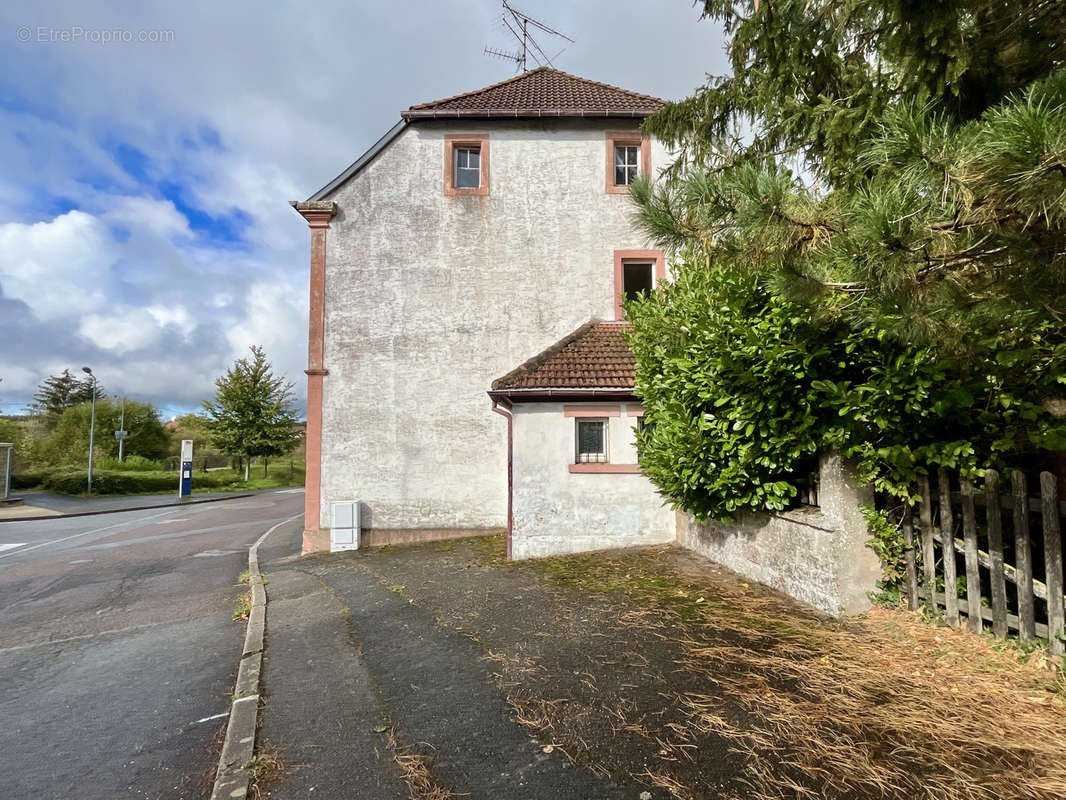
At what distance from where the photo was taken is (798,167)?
5.61m

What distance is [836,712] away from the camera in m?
3.24

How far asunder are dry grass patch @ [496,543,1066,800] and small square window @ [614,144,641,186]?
9.94 meters

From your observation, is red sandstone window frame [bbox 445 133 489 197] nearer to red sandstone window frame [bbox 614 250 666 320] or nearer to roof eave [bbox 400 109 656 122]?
roof eave [bbox 400 109 656 122]

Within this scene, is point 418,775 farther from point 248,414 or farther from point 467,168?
point 248,414

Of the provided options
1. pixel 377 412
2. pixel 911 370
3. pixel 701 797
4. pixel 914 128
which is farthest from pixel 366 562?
pixel 914 128

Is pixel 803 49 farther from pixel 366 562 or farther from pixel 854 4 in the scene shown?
pixel 366 562

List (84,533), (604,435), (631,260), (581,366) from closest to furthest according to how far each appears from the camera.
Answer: (604,435), (581,366), (631,260), (84,533)

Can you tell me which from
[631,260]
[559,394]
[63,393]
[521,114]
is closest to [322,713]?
[559,394]

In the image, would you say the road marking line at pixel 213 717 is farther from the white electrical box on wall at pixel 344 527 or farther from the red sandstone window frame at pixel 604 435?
the white electrical box on wall at pixel 344 527

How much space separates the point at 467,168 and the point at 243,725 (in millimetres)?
11088

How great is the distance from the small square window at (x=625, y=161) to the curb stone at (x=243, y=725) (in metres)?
10.9

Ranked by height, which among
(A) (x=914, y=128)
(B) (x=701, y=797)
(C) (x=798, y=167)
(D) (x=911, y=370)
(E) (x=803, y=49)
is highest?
(E) (x=803, y=49)

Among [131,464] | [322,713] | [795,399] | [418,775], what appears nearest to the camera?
[418,775]

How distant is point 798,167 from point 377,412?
28.5 feet
